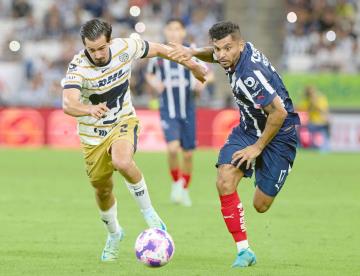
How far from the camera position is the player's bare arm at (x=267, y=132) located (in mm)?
8688

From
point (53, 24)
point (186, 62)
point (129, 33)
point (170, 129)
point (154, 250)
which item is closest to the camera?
point (154, 250)

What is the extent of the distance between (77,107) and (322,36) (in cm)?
2168

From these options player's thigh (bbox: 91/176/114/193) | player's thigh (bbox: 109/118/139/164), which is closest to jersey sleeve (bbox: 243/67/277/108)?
player's thigh (bbox: 109/118/139/164)

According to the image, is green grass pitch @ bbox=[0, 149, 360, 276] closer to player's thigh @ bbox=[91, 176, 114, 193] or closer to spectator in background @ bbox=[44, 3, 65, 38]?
player's thigh @ bbox=[91, 176, 114, 193]

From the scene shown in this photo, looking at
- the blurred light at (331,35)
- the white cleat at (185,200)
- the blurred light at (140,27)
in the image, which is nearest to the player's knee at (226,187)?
the white cleat at (185,200)

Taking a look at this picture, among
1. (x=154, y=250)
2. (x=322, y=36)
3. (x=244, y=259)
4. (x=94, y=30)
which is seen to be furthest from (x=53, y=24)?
(x=154, y=250)

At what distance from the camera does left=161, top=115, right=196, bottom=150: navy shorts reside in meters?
14.7

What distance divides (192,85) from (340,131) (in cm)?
1182

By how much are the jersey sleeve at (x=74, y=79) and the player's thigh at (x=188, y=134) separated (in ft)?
19.1

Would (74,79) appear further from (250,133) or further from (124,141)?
(250,133)

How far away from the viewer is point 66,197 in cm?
1514

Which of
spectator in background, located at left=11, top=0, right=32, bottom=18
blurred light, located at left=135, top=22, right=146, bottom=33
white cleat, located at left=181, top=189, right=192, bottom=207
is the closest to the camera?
white cleat, located at left=181, top=189, right=192, bottom=207

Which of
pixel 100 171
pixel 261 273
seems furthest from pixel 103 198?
pixel 261 273

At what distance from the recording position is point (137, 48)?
9.54 m
